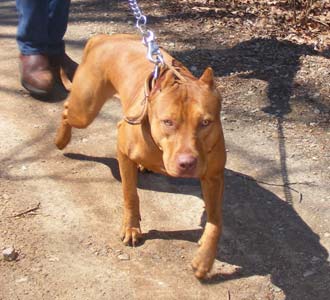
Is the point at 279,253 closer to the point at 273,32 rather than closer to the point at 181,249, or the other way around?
the point at 181,249

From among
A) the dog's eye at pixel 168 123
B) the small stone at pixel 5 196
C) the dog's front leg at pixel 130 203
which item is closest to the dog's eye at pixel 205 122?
the dog's eye at pixel 168 123

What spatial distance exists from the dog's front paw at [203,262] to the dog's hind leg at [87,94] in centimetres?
119

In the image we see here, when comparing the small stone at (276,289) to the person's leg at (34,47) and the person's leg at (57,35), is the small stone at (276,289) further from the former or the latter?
the person's leg at (57,35)

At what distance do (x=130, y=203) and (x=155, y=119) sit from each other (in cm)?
72

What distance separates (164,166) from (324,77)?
2889mm

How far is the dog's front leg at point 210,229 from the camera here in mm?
3824

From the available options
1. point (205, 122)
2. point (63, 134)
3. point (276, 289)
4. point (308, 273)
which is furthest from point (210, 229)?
point (63, 134)

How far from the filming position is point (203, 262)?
3822mm

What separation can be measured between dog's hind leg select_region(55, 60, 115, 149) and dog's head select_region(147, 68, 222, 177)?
1025 mm

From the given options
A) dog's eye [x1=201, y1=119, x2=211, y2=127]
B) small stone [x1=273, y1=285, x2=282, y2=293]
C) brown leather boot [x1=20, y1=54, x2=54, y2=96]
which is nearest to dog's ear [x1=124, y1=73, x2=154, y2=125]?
dog's eye [x1=201, y1=119, x2=211, y2=127]

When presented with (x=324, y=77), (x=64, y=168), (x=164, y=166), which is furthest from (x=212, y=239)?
(x=324, y=77)

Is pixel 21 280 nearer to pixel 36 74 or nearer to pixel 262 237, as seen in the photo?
pixel 262 237

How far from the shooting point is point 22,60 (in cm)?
602

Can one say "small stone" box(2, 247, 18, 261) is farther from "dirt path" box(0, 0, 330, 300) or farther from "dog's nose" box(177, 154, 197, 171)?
"dog's nose" box(177, 154, 197, 171)
